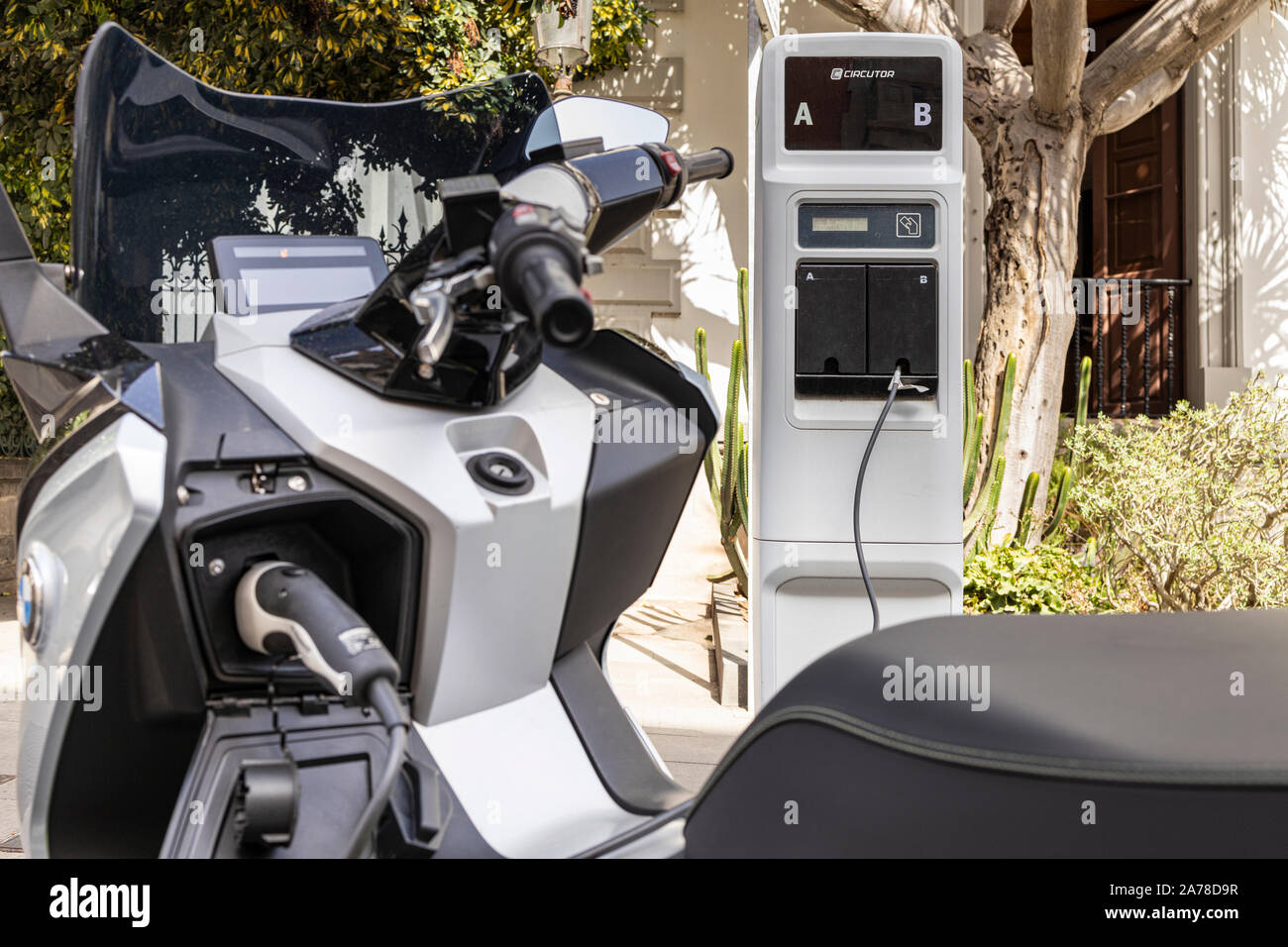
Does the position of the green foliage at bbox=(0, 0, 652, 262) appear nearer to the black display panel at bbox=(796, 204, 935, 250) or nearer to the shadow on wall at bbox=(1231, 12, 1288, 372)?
the black display panel at bbox=(796, 204, 935, 250)

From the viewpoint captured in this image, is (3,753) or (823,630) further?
(3,753)

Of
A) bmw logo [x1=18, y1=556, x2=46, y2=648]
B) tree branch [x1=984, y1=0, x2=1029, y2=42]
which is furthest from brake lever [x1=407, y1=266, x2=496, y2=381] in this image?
tree branch [x1=984, y1=0, x2=1029, y2=42]

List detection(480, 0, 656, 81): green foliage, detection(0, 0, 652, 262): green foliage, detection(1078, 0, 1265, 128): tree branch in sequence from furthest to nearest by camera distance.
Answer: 1. detection(480, 0, 656, 81): green foliage
2. detection(0, 0, 652, 262): green foliage
3. detection(1078, 0, 1265, 128): tree branch

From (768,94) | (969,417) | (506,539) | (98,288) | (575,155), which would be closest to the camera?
(506,539)

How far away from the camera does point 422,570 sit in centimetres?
106

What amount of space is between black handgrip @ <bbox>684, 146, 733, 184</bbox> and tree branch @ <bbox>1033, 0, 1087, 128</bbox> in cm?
394

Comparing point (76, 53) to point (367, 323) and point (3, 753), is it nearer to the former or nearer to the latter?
point (3, 753)

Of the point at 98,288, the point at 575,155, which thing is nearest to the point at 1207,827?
the point at 575,155

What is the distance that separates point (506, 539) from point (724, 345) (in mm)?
5900

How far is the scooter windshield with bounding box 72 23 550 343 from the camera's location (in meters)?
1.20

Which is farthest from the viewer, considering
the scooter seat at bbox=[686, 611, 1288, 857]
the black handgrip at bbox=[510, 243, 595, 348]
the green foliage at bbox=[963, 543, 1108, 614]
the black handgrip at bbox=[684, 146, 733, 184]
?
the green foliage at bbox=[963, 543, 1108, 614]

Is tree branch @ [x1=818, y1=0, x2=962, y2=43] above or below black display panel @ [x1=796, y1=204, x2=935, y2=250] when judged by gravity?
above

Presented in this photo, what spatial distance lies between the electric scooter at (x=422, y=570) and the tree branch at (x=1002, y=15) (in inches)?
188

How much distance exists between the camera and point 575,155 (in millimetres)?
1331
